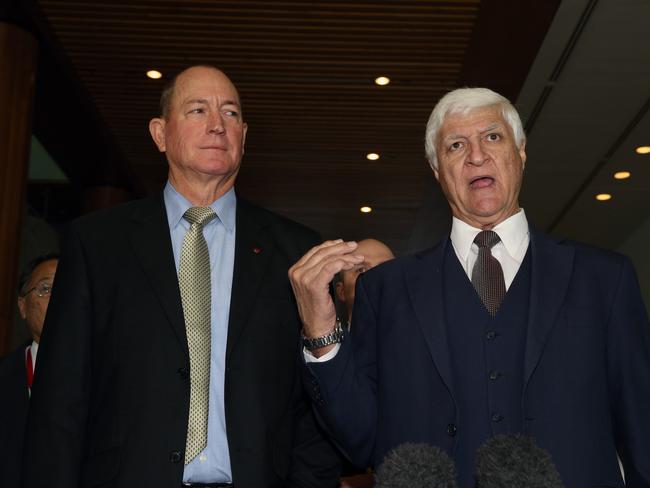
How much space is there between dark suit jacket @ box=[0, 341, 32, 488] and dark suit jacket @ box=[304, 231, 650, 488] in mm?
1634

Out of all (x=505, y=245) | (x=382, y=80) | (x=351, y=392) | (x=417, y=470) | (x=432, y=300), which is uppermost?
(x=382, y=80)

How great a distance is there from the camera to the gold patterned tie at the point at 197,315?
205cm

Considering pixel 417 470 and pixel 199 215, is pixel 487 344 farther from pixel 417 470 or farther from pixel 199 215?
pixel 417 470

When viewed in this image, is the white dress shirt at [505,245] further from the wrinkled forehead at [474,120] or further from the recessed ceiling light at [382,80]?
the recessed ceiling light at [382,80]

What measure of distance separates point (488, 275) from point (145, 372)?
2.72 ft

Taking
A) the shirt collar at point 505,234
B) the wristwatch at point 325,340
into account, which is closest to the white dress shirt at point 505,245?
the shirt collar at point 505,234

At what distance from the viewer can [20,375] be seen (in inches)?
140

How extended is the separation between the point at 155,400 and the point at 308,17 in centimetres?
470

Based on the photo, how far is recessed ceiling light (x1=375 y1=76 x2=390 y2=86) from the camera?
23.9 ft

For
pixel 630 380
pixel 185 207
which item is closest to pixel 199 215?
pixel 185 207

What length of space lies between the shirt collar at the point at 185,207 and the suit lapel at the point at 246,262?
0.03 metres

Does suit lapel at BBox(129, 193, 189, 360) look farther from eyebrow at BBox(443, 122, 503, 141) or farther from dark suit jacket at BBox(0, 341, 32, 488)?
dark suit jacket at BBox(0, 341, 32, 488)

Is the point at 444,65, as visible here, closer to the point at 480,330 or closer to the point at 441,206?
the point at 441,206

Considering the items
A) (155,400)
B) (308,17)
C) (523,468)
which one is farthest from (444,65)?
(523,468)
